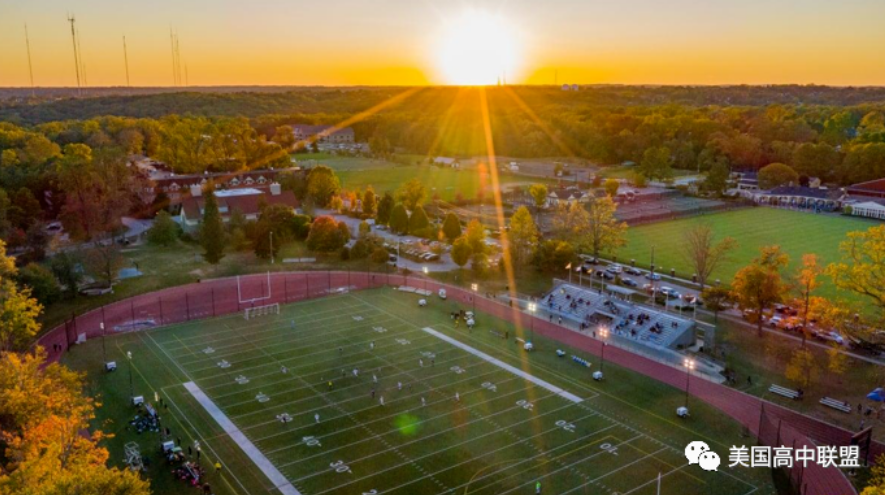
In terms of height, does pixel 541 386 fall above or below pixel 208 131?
below

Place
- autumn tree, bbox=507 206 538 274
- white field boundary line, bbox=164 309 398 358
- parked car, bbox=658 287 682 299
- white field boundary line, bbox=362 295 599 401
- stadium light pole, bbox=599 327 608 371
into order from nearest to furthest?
1. white field boundary line, bbox=362 295 599 401
2. stadium light pole, bbox=599 327 608 371
3. white field boundary line, bbox=164 309 398 358
4. parked car, bbox=658 287 682 299
5. autumn tree, bbox=507 206 538 274

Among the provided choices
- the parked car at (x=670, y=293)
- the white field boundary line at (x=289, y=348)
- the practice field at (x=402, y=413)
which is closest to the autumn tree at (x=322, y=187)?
the practice field at (x=402, y=413)

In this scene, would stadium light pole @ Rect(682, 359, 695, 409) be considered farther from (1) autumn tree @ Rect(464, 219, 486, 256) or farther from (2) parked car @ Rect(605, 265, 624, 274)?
(1) autumn tree @ Rect(464, 219, 486, 256)

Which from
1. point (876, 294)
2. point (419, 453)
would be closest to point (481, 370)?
point (419, 453)

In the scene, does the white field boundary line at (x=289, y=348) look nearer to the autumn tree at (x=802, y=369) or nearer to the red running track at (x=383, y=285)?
the red running track at (x=383, y=285)

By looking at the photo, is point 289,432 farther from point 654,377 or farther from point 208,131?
point 208,131

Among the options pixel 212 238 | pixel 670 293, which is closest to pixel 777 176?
pixel 670 293

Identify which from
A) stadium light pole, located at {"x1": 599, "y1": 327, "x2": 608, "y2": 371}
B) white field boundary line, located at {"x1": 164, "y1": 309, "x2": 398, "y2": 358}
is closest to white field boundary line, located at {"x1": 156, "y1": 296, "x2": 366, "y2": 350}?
white field boundary line, located at {"x1": 164, "y1": 309, "x2": 398, "y2": 358}
